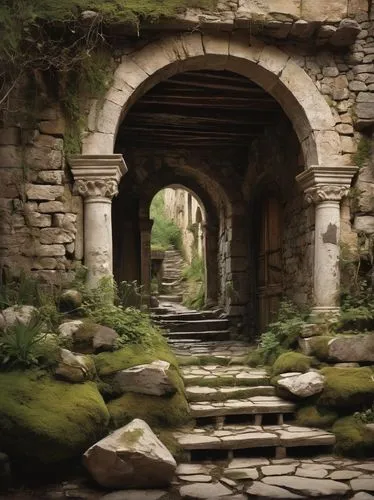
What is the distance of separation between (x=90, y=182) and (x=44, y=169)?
0.50 meters

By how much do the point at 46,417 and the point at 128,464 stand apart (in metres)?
0.65

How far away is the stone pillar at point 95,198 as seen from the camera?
19.1ft

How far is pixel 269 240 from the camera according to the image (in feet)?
29.6

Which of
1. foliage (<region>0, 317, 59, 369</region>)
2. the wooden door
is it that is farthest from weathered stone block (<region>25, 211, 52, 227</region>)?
the wooden door

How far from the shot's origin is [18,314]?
4.66 meters

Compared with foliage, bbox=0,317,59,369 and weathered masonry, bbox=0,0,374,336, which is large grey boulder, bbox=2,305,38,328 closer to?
foliage, bbox=0,317,59,369

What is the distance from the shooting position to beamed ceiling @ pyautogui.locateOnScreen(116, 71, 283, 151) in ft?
24.2

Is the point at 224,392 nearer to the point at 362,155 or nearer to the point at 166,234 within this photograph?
the point at 362,155

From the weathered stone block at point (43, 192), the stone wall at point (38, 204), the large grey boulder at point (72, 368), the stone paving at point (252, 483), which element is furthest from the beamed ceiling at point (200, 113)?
the stone paving at point (252, 483)

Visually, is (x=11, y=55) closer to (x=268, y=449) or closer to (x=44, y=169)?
(x=44, y=169)

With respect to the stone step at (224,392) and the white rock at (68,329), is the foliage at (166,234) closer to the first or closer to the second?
the stone step at (224,392)

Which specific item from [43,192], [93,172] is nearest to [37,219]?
[43,192]

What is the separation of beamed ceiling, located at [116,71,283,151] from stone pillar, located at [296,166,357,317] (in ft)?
6.37

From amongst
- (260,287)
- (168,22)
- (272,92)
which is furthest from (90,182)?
(260,287)
